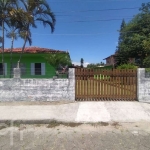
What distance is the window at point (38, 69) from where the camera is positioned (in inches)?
618

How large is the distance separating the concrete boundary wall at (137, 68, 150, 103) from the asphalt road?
8.12 feet

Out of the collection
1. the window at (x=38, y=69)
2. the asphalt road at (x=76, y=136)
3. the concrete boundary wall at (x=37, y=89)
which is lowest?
the asphalt road at (x=76, y=136)

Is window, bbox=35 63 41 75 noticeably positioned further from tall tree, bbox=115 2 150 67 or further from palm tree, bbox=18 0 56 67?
tall tree, bbox=115 2 150 67

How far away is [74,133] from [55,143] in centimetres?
79

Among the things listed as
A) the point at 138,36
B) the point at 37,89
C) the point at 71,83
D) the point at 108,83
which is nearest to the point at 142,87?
the point at 108,83

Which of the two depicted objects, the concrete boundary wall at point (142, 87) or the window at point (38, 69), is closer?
the concrete boundary wall at point (142, 87)

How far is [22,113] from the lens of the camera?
631cm

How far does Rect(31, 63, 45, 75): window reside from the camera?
15.7m

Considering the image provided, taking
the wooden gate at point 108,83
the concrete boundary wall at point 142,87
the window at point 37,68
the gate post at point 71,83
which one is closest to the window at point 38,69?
the window at point 37,68

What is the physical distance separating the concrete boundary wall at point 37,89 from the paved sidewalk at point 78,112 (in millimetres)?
400

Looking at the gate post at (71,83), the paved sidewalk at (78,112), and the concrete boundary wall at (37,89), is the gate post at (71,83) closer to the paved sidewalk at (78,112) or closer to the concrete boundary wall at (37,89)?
the concrete boundary wall at (37,89)

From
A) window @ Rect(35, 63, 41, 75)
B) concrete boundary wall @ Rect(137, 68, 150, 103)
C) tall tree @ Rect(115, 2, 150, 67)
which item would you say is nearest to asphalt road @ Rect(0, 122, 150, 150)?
concrete boundary wall @ Rect(137, 68, 150, 103)

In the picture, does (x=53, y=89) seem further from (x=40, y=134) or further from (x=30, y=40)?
(x=30, y=40)

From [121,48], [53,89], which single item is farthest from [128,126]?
[121,48]
